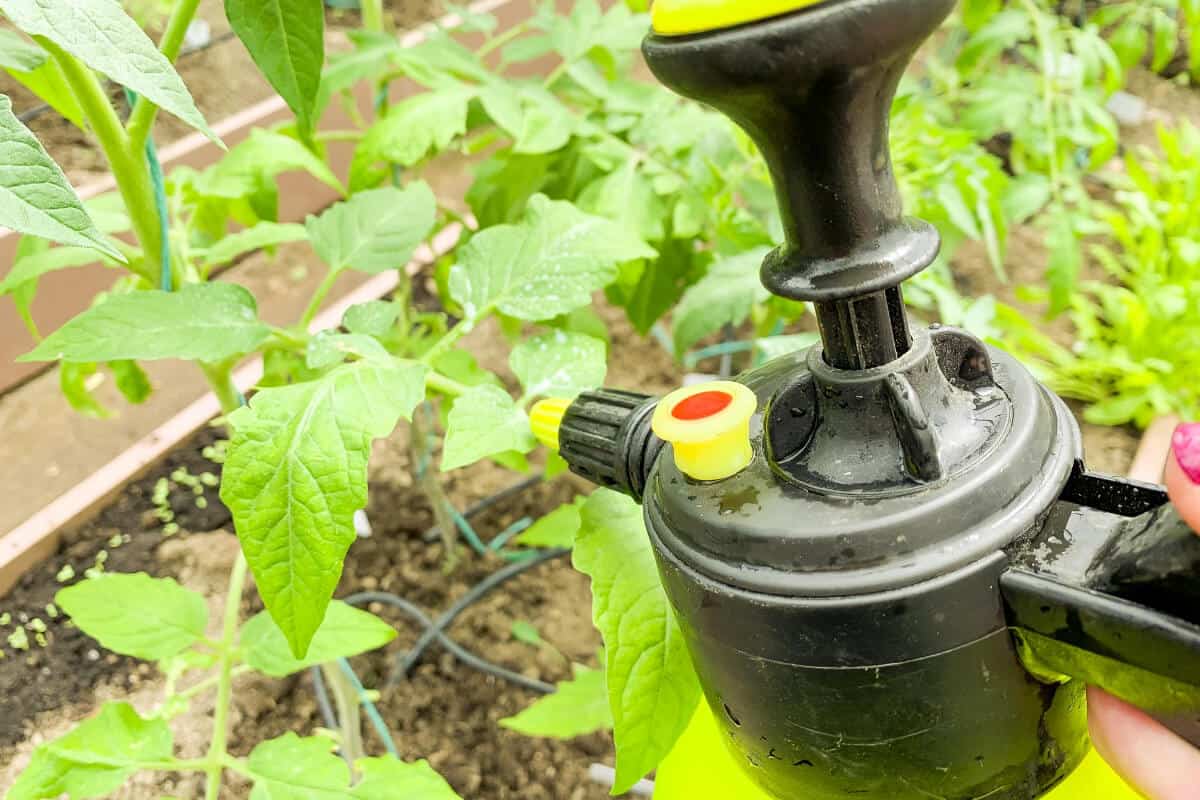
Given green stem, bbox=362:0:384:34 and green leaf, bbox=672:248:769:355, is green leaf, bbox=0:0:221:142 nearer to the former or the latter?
green leaf, bbox=672:248:769:355

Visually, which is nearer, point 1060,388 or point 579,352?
point 579,352

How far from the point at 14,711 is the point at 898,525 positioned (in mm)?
819

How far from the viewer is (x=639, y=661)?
0.41m

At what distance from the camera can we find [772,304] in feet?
2.81

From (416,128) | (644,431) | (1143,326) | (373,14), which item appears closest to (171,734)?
(644,431)

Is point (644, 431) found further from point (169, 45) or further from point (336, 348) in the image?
point (169, 45)

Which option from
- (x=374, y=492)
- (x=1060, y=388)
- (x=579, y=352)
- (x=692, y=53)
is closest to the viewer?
(x=692, y=53)

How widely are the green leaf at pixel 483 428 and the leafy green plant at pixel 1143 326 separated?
0.88 meters

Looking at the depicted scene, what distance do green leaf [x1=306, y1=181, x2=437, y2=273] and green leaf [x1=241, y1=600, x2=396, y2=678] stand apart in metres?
0.22

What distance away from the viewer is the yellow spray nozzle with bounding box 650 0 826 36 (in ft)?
0.77

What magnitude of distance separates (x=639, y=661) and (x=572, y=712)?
314 mm

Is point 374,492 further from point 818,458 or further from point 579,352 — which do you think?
point 818,458

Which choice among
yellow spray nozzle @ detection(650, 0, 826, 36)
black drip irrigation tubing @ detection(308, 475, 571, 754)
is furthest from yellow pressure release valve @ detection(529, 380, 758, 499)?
black drip irrigation tubing @ detection(308, 475, 571, 754)

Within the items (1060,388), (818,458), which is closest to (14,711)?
(818,458)
